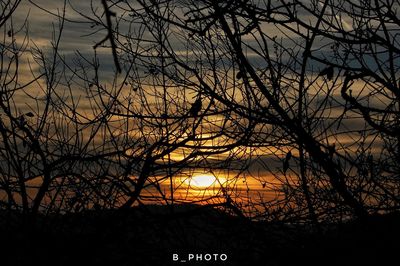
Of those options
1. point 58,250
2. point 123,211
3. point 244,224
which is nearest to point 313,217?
point 244,224

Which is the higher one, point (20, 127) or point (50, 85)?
point (50, 85)

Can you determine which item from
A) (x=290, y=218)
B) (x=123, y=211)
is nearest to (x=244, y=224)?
(x=290, y=218)

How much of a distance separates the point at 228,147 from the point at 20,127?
2142mm

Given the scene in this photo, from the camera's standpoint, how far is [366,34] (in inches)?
205

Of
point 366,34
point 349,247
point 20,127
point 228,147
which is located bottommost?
point 349,247

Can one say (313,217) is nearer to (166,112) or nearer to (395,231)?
(395,231)

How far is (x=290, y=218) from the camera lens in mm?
5352

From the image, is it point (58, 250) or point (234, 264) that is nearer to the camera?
point (58, 250)

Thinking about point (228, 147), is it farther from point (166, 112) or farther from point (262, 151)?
point (166, 112)

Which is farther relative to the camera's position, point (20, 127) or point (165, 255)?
point (20, 127)

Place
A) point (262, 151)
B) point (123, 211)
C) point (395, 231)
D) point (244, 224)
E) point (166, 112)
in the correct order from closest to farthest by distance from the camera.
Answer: point (395, 231) → point (123, 211) → point (244, 224) → point (262, 151) → point (166, 112)

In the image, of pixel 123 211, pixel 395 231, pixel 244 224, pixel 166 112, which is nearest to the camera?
pixel 395 231

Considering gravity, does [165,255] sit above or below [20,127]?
below

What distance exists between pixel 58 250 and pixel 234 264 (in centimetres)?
180
